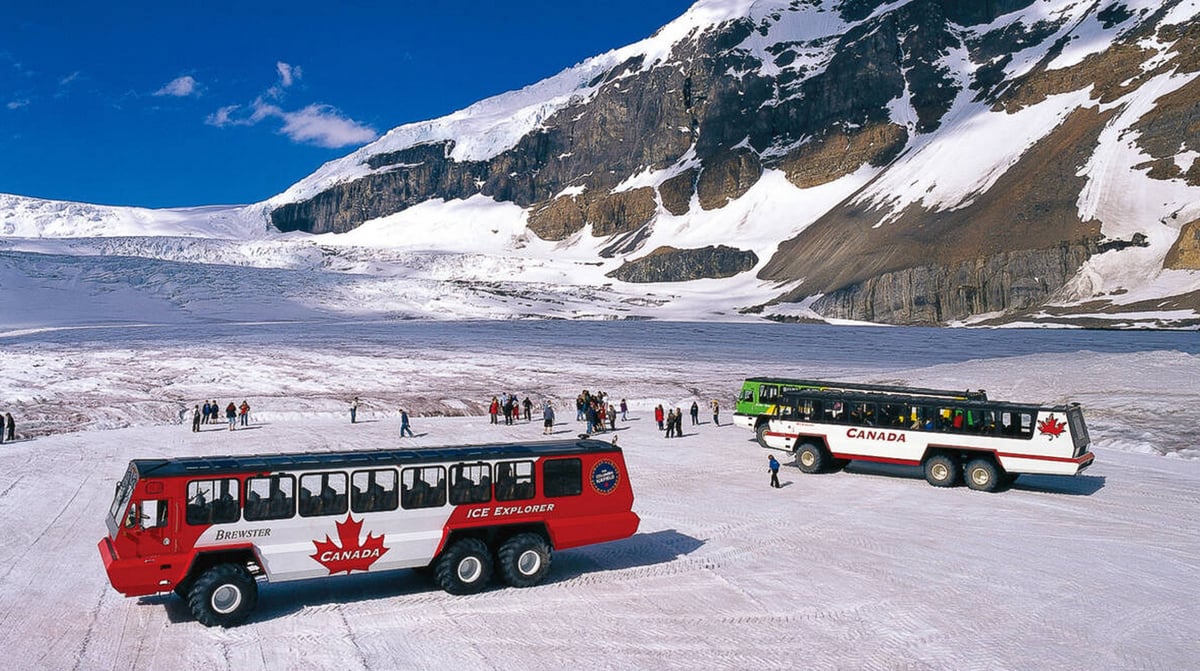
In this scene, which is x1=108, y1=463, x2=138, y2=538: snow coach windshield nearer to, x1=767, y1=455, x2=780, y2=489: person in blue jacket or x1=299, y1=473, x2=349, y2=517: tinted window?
x1=299, y1=473, x2=349, y2=517: tinted window

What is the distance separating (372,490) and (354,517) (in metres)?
0.52

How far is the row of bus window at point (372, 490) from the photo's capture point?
43.8 ft

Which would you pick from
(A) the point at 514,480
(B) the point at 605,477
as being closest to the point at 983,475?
(B) the point at 605,477

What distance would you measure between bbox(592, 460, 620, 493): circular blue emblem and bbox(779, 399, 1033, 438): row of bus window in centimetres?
1399

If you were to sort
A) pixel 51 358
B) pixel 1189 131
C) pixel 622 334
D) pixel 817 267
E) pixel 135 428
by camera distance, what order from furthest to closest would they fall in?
pixel 817 267
pixel 1189 131
pixel 622 334
pixel 51 358
pixel 135 428

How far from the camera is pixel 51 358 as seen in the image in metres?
58.3

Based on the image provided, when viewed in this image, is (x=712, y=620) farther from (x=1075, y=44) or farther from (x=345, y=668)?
(x=1075, y=44)

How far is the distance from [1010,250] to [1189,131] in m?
34.6

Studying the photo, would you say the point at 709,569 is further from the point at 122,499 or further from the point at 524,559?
the point at 122,499

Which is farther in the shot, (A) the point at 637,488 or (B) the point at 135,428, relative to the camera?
(B) the point at 135,428

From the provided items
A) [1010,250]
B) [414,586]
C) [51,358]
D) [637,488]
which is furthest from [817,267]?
[414,586]

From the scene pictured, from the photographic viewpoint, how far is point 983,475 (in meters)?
25.0

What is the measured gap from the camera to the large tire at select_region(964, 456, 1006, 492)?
2478 cm

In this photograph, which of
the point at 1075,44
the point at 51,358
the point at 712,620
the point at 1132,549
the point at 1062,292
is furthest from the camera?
the point at 1075,44
